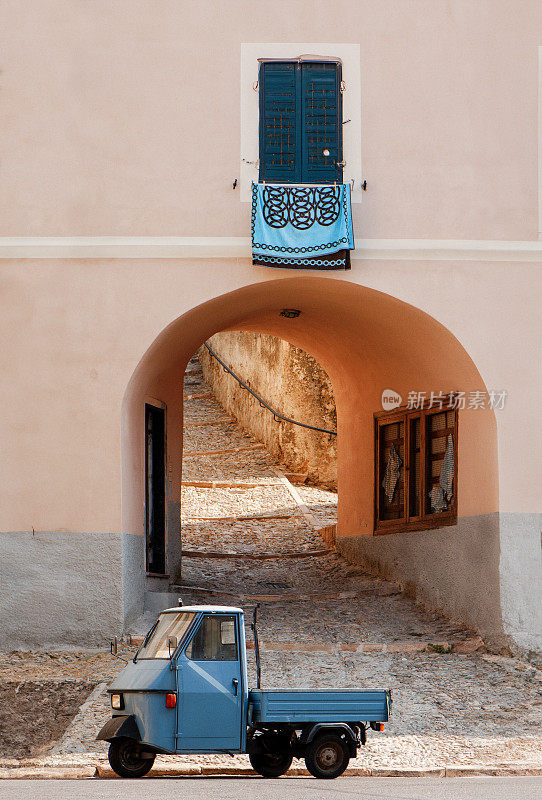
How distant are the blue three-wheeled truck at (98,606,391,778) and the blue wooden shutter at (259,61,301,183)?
5.69 metres

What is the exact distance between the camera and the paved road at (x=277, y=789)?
23.6 feet

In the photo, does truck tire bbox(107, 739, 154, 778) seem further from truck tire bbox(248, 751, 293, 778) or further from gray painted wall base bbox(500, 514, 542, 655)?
gray painted wall base bbox(500, 514, 542, 655)

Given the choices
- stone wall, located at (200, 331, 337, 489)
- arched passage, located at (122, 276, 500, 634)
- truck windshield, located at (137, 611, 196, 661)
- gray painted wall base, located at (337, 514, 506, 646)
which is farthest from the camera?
stone wall, located at (200, 331, 337, 489)

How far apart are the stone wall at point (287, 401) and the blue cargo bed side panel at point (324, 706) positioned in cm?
1656

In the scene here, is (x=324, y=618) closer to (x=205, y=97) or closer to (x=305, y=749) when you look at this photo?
(x=305, y=749)

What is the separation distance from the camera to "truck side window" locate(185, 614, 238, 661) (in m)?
8.30

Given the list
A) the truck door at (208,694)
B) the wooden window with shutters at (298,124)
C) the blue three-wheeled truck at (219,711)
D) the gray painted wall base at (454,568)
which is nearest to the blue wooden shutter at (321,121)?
the wooden window with shutters at (298,124)

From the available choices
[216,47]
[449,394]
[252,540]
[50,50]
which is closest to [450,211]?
[449,394]

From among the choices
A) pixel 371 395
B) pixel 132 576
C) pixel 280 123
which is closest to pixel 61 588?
pixel 132 576

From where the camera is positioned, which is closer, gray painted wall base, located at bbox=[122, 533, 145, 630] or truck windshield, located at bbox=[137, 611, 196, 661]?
truck windshield, located at bbox=[137, 611, 196, 661]

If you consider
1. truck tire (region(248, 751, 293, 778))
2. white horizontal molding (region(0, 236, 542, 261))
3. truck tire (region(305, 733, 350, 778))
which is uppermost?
white horizontal molding (region(0, 236, 542, 261))

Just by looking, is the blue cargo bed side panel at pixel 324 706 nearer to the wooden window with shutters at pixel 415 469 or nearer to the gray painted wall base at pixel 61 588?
the gray painted wall base at pixel 61 588

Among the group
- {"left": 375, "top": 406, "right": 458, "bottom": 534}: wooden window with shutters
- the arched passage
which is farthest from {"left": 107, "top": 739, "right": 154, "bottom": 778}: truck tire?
{"left": 375, "top": 406, "right": 458, "bottom": 534}: wooden window with shutters

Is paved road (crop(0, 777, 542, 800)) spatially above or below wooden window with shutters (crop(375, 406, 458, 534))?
below
